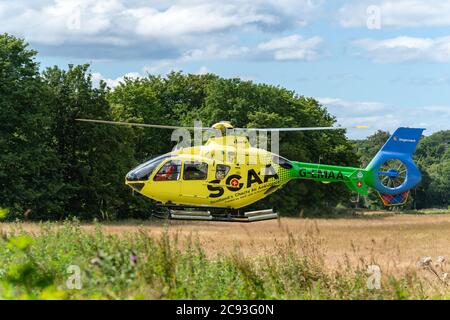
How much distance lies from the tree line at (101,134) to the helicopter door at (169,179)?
19.4 meters

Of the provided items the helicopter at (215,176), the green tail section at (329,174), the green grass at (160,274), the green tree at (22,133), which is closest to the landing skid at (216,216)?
the helicopter at (215,176)

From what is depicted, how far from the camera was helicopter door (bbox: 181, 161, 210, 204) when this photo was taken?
81.7 ft

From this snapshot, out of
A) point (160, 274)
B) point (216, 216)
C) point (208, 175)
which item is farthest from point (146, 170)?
point (160, 274)

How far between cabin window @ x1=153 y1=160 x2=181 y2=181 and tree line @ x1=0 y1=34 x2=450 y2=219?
766 inches

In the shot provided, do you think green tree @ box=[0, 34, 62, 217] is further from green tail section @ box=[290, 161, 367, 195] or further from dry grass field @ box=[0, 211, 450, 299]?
dry grass field @ box=[0, 211, 450, 299]

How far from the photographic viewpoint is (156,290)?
9.81 m

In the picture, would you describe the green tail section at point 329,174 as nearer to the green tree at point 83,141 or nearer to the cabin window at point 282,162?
the cabin window at point 282,162

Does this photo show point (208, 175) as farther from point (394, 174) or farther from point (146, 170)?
point (394, 174)

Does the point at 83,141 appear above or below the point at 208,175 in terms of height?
above

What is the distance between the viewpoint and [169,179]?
81.9 ft

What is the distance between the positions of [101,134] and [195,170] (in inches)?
1327

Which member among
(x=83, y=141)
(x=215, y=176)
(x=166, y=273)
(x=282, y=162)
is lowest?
(x=166, y=273)

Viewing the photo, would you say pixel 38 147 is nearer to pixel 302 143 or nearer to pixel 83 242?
pixel 302 143
